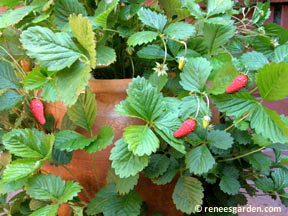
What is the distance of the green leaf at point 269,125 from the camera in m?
0.38

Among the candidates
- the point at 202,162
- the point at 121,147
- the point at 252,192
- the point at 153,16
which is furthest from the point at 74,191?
the point at 252,192

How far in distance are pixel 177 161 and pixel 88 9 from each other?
0.39 m

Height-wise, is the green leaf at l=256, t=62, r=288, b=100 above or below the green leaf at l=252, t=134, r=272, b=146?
above

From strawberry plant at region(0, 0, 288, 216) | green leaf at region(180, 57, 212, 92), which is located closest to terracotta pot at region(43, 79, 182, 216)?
strawberry plant at region(0, 0, 288, 216)

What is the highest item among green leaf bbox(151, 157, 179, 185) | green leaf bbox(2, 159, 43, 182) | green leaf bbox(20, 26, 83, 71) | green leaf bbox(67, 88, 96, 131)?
green leaf bbox(20, 26, 83, 71)

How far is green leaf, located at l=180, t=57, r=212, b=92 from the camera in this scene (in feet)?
1.48

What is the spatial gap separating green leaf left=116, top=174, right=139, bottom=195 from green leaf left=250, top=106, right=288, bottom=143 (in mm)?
212

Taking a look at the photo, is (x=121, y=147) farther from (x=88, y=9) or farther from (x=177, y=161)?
(x=88, y=9)

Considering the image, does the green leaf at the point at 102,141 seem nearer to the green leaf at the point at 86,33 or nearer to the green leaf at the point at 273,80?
the green leaf at the point at 86,33

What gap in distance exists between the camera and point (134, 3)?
0.55 m

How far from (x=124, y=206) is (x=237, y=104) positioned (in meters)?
0.27

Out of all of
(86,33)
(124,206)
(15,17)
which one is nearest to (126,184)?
(124,206)

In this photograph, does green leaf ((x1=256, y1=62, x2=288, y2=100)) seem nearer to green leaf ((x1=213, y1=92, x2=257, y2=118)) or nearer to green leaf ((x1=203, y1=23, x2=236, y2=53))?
green leaf ((x1=213, y1=92, x2=257, y2=118))

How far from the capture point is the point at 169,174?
50 cm
